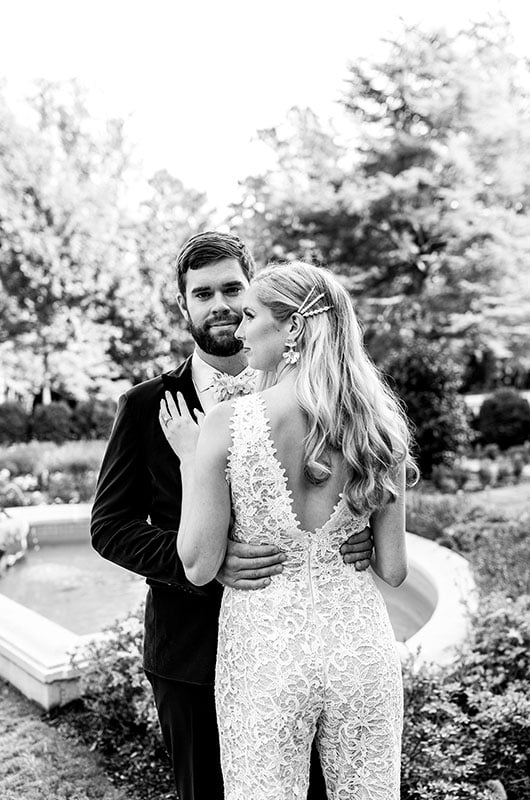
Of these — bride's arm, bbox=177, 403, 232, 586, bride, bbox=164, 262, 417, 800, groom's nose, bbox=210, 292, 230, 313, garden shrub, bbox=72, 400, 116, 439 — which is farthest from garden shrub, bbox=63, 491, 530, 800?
garden shrub, bbox=72, 400, 116, 439

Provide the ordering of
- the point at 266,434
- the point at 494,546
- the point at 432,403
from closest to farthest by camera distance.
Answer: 1. the point at 266,434
2. the point at 494,546
3. the point at 432,403

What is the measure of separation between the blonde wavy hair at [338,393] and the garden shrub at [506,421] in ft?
42.5

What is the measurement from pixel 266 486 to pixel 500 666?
274 centimetres

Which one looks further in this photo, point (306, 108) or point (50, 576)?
point (306, 108)

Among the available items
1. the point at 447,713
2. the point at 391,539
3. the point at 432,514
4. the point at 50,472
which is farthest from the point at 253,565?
the point at 50,472

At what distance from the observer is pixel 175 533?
2217 millimetres

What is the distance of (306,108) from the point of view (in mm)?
18219

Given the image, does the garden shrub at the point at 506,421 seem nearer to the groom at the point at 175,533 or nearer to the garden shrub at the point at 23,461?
the garden shrub at the point at 23,461

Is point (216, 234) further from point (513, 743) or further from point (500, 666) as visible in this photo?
point (500, 666)

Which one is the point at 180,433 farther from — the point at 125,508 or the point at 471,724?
the point at 471,724

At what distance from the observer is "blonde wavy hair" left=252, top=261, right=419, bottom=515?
182 cm

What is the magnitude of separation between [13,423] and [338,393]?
15674 millimetres

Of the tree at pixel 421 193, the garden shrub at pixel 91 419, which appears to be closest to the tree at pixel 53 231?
the garden shrub at pixel 91 419

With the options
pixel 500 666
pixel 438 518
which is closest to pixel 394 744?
pixel 500 666
